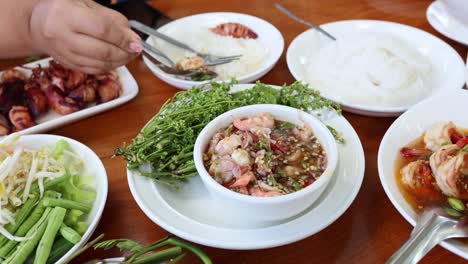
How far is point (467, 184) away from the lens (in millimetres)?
1136

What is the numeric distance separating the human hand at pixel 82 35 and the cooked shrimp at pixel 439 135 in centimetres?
110

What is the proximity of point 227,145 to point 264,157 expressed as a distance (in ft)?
0.36

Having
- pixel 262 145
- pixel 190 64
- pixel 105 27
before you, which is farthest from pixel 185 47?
pixel 262 145

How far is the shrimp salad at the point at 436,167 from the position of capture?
1.12 meters

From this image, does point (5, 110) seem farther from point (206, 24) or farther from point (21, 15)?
point (206, 24)

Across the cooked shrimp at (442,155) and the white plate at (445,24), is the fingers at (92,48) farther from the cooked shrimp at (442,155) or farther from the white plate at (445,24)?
the white plate at (445,24)

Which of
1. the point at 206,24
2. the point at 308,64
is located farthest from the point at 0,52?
the point at 308,64

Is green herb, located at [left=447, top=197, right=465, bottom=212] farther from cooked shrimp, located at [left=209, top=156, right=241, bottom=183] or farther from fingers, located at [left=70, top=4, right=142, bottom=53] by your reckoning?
fingers, located at [left=70, top=4, right=142, bottom=53]

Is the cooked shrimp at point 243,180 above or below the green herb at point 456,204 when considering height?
above

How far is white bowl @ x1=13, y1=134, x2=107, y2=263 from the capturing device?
1093 millimetres

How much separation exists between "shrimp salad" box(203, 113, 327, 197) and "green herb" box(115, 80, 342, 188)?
99mm

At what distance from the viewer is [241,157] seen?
3.63 ft

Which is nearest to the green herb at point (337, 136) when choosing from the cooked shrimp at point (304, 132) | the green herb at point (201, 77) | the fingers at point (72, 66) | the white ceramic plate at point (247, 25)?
the cooked shrimp at point (304, 132)

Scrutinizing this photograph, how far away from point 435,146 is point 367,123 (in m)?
0.30
